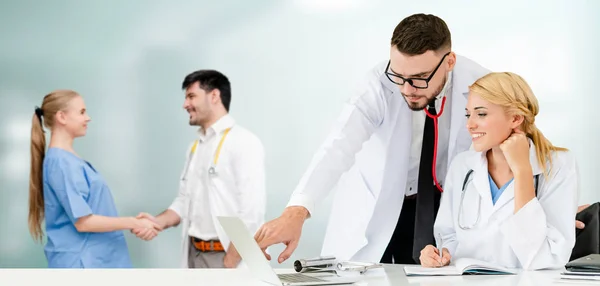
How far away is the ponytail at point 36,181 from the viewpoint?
5.17 meters

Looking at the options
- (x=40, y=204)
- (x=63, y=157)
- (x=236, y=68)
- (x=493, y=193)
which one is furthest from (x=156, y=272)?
(x=236, y=68)

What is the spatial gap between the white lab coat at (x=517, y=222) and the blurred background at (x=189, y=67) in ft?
10.0

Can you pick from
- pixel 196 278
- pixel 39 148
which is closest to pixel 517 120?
pixel 196 278

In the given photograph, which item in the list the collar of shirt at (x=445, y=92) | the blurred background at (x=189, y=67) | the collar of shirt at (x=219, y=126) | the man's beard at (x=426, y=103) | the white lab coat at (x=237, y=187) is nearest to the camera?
the man's beard at (x=426, y=103)

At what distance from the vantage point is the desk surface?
1907mm

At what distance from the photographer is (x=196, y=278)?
6.54 feet

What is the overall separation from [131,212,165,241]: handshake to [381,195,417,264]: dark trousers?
98.9 inches

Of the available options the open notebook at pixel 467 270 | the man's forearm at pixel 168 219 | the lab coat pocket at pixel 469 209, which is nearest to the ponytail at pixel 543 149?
the lab coat pocket at pixel 469 209

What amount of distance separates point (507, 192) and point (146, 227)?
11.0 ft

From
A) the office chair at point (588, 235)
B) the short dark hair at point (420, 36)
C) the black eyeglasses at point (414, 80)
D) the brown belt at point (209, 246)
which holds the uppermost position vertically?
the short dark hair at point (420, 36)

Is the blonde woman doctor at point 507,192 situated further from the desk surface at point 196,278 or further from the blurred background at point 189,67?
the blurred background at point 189,67

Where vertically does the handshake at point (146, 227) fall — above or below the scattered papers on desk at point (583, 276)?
below

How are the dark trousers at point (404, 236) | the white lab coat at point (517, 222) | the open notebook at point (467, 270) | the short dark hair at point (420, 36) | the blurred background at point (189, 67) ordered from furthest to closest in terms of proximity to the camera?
the blurred background at point (189, 67) → the dark trousers at point (404, 236) → the short dark hair at point (420, 36) → the white lab coat at point (517, 222) → the open notebook at point (467, 270)

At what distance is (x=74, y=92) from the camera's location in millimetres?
5406
